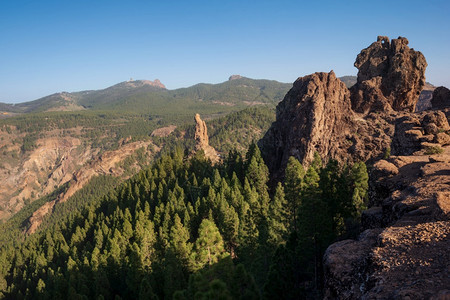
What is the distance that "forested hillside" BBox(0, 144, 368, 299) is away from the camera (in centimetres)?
2855

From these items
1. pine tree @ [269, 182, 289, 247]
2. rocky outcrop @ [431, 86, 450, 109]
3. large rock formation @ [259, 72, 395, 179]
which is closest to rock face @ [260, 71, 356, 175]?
large rock formation @ [259, 72, 395, 179]

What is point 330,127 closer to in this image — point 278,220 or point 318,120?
point 318,120

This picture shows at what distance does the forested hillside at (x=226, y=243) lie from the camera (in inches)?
1124

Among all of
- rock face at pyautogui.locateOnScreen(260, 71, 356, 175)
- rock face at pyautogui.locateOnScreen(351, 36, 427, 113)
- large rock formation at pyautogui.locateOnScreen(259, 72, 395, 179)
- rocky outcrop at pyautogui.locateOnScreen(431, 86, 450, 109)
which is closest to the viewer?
large rock formation at pyautogui.locateOnScreen(259, 72, 395, 179)

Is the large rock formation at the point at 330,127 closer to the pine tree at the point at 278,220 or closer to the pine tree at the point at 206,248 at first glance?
the pine tree at the point at 278,220

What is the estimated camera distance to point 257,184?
65938 millimetres

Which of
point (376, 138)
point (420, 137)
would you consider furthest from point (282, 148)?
point (420, 137)

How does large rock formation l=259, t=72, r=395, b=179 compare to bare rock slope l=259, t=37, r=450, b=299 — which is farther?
large rock formation l=259, t=72, r=395, b=179

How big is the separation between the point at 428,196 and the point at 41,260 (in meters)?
96.0

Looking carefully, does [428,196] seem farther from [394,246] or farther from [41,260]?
[41,260]

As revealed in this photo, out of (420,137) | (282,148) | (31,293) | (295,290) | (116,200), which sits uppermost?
(420,137)

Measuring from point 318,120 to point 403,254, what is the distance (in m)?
53.0

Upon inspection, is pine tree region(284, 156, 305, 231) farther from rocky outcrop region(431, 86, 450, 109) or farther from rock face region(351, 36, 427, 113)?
rocky outcrop region(431, 86, 450, 109)

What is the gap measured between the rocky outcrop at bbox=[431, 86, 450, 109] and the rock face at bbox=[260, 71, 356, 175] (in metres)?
20.3
